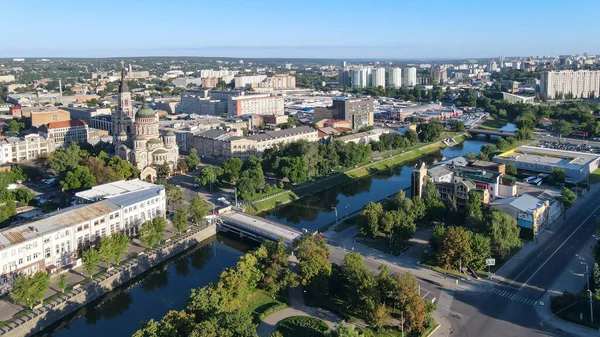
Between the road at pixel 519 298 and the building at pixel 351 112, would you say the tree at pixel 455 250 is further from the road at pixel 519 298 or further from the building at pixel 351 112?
the building at pixel 351 112

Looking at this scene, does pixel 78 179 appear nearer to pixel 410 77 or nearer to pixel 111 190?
pixel 111 190

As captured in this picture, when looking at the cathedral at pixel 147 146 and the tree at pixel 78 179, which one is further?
the cathedral at pixel 147 146

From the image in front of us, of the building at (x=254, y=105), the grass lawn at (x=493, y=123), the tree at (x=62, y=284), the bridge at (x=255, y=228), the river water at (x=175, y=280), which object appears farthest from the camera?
the building at (x=254, y=105)

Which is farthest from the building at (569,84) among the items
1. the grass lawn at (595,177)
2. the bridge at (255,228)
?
the bridge at (255,228)

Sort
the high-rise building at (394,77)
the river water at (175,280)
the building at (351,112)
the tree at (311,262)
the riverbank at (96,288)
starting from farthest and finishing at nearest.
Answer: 1. the high-rise building at (394,77)
2. the building at (351,112)
3. the tree at (311,262)
4. the river water at (175,280)
5. the riverbank at (96,288)

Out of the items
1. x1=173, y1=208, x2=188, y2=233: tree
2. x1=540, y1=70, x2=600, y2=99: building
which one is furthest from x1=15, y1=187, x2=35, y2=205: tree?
x1=540, y1=70, x2=600, y2=99: building

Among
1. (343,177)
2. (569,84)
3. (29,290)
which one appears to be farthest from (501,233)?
(569,84)

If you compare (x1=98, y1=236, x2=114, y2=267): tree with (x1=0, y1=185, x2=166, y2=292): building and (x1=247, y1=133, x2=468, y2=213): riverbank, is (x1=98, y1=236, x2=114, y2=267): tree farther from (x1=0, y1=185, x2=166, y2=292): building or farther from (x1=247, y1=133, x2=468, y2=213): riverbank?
(x1=247, y1=133, x2=468, y2=213): riverbank
